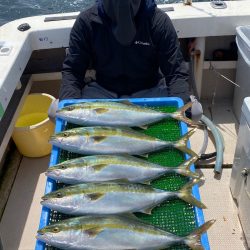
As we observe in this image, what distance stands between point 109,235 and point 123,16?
174 cm

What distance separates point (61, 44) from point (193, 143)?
64.0 inches

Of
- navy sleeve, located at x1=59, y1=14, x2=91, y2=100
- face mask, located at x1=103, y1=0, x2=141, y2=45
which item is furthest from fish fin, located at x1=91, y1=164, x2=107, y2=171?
face mask, located at x1=103, y1=0, x2=141, y2=45

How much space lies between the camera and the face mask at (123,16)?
2764mm

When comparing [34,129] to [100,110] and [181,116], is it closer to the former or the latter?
[100,110]

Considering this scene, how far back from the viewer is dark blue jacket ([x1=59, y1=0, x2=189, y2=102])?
3.02m

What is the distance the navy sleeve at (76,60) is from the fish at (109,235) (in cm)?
146

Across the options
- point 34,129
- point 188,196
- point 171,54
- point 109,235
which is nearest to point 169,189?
point 188,196

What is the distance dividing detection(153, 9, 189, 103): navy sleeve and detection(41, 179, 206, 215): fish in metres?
1.25

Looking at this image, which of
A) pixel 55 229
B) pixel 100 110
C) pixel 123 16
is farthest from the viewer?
pixel 123 16

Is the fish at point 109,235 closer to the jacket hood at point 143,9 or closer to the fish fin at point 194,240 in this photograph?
the fish fin at point 194,240

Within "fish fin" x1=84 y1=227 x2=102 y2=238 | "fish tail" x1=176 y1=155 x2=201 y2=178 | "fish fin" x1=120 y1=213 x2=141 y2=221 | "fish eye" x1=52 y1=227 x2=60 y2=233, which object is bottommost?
"fish fin" x1=120 y1=213 x2=141 y2=221

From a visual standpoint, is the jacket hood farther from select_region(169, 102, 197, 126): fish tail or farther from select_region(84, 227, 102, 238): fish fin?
select_region(84, 227, 102, 238): fish fin

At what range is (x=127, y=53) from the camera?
10.3ft

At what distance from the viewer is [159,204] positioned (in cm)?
192
